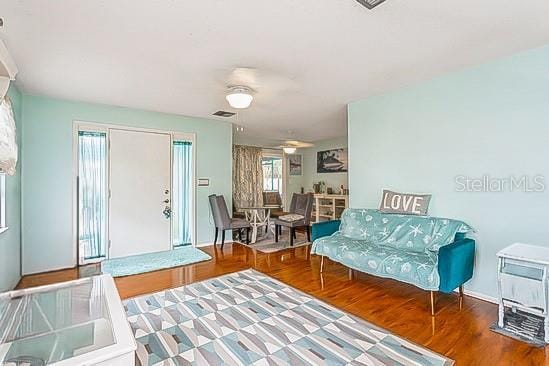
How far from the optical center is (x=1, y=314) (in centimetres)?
172

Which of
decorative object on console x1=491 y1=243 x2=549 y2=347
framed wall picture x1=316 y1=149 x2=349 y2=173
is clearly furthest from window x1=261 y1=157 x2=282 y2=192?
decorative object on console x1=491 y1=243 x2=549 y2=347

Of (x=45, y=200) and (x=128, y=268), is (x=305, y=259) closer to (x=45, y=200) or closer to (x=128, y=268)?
(x=128, y=268)

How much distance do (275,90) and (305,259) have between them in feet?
8.43

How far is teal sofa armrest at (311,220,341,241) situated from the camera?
3.79m

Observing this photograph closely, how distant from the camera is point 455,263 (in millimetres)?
2549

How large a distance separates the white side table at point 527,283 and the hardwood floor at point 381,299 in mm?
278

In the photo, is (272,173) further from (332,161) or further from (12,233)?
(12,233)

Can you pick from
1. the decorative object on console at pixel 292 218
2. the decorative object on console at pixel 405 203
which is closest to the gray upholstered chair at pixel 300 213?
the decorative object on console at pixel 292 218

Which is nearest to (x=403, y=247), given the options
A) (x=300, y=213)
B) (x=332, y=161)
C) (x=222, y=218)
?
(x=300, y=213)

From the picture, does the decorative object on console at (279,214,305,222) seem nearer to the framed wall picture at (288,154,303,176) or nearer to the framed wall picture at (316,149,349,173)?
the framed wall picture at (316,149,349,173)

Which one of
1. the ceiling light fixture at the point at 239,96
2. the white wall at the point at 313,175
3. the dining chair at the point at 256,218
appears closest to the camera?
the ceiling light fixture at the point at 239,96

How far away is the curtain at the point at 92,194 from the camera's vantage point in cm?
414

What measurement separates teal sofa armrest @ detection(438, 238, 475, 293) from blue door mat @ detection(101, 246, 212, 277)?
10.4 ft

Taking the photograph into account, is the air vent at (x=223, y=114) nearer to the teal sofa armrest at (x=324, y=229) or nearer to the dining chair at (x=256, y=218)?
the dining chair at (x=256, y=218)
